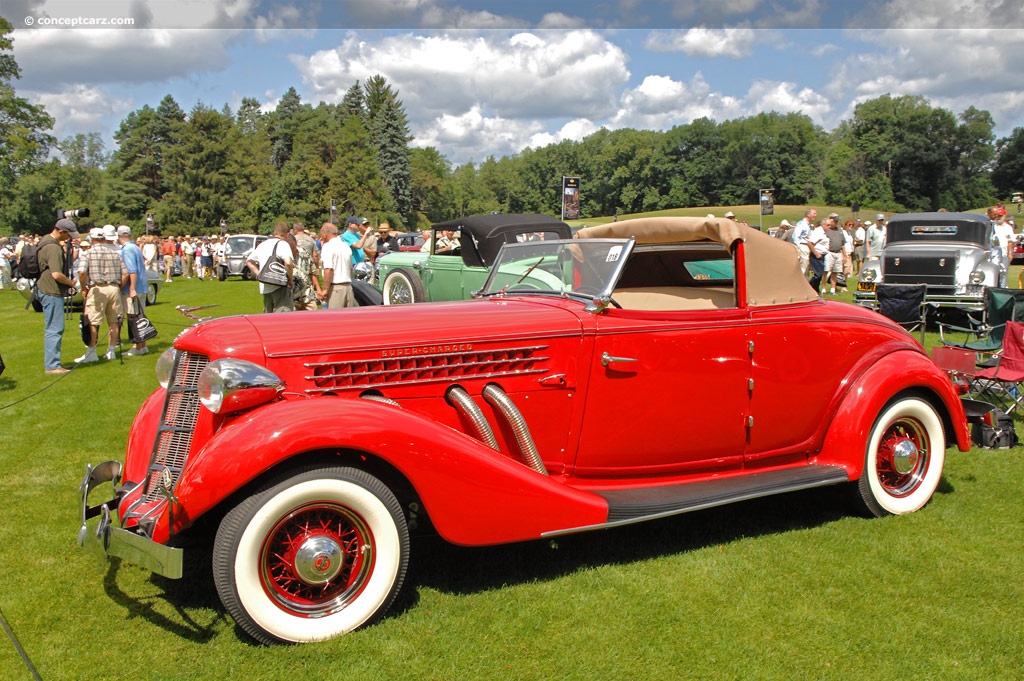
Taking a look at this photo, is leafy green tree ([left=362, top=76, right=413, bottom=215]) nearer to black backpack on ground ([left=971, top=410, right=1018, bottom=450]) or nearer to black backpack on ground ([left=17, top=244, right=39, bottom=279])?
black backpack on ground ([left=17, top=244, right=39, bottom=279])

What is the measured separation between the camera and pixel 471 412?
3734mm

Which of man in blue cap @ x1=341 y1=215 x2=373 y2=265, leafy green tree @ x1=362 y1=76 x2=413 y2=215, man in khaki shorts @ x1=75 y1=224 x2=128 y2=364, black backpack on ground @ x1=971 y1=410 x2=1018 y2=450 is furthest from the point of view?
leafy green tree @ x1=362 y1=76 x2=413 y2=215

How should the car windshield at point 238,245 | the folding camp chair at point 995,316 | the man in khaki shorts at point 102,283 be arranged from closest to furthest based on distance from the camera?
the folding camp chair at point 995,316 → the man in khaki shorts at point 102,283 → the car windshield at point 238,245

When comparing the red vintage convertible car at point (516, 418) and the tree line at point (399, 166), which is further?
the tree line at point (399, 166)

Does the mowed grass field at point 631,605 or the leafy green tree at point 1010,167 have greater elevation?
the leafy green tree at point 1010,167

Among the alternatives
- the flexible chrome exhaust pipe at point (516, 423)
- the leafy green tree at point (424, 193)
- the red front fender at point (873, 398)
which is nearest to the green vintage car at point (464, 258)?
the red front fender at point (873, 398)

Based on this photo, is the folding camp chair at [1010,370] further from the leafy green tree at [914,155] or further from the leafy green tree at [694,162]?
the leafy green tree at [694,162]

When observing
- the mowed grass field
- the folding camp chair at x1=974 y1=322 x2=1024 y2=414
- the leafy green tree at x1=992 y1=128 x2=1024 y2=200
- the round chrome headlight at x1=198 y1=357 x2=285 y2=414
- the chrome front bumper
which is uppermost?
the leafy green tree at x1=992 y1=128 x2=1024 y2=200

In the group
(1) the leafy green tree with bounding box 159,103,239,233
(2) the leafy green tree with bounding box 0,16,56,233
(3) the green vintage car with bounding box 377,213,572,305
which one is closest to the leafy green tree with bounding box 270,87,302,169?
(1) the leafy green tree with bounding box 159,103,239,233

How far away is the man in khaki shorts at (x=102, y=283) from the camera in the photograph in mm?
9898

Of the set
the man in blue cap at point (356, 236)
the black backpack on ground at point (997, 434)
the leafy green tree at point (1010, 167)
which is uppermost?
the leafy green tree at point (1010, 167)

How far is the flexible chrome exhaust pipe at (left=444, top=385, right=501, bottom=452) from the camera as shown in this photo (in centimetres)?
374

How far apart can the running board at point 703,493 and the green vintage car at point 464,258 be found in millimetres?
6945

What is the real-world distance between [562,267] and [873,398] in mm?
2087
